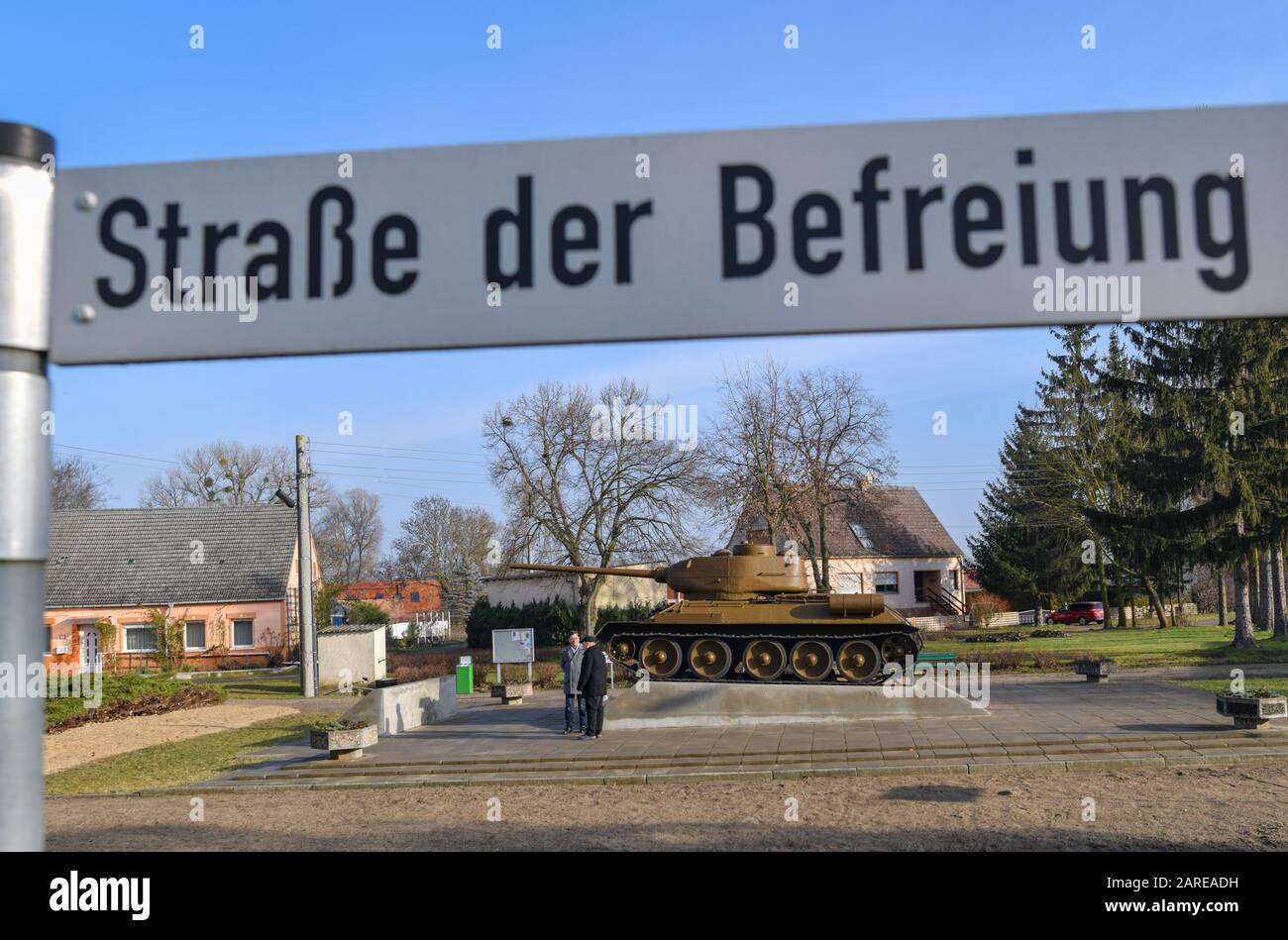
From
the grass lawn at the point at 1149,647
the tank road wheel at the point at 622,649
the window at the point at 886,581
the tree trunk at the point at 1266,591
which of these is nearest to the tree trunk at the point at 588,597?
the grass lawn at the point at 1149,647

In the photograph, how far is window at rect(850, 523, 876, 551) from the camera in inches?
1930

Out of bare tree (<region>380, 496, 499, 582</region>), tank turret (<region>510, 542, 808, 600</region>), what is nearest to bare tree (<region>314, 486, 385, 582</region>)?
bare tree (<region>380, 496, 499, 582</region>)

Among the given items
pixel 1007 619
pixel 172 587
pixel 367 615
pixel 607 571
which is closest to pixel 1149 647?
pixel 1007 619

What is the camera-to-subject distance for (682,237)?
2180mm

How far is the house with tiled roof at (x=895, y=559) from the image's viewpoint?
47875 mm

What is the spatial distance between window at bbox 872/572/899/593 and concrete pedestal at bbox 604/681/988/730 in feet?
108

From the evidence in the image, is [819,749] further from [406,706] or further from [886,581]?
[886,581]

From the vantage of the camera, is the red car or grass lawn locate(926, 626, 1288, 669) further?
the red car

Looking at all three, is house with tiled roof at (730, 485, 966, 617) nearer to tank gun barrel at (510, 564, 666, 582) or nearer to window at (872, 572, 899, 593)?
window at (872, 572, 899, 593)

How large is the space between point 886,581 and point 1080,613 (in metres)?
9.03

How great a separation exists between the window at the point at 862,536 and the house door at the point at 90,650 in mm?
32983

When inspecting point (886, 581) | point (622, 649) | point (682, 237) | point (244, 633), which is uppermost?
point (682, 237)

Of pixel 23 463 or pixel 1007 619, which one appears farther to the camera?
pixel 1007 619

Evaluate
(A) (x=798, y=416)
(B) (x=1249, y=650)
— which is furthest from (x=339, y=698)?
(B) (x=1249, y=650)
